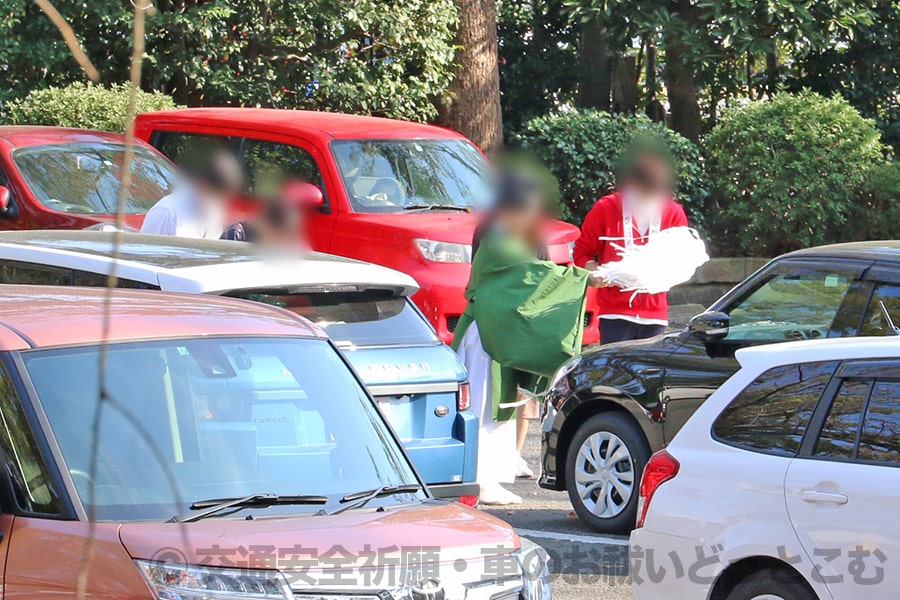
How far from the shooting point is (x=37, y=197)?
10758 millimetres

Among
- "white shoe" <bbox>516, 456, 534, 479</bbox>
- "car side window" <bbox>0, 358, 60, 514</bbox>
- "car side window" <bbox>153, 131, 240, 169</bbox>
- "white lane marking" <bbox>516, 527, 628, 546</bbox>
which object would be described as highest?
"car side window" <bbox>153, 131, 240, 169</bbox>

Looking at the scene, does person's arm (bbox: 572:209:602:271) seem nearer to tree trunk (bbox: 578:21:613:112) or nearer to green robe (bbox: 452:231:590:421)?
green robe (bbox: 452:231:590:421)

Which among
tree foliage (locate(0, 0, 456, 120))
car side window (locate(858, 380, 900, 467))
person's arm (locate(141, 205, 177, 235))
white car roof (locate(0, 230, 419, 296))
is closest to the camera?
car side window (locate(858, 380, 900, 467))

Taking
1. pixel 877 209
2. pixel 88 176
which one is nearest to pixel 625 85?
pixel 877 209

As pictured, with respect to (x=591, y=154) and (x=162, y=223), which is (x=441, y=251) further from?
(x=591, y=154)

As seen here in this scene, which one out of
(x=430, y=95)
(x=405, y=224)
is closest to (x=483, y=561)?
(x=405, y=224)

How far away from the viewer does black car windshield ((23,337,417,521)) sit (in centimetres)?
391

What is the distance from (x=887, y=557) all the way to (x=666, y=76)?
1475 centimetres

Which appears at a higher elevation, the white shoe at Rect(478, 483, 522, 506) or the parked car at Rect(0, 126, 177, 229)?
the parked car at Rect(0, 126, 177, 229)

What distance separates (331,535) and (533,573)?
75cm

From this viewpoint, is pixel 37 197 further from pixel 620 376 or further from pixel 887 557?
pixel 887 557

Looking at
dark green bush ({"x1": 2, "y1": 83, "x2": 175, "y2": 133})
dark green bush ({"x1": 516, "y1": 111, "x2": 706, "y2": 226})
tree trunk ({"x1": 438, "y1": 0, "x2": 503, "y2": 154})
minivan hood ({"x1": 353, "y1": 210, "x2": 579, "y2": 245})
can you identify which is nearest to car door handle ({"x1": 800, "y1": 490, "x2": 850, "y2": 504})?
minivan hood ({"x1": 353, "y1": 210, "x2": 579, "y2": 245})

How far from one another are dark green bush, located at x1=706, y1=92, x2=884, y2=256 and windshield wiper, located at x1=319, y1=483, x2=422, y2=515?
451 inches

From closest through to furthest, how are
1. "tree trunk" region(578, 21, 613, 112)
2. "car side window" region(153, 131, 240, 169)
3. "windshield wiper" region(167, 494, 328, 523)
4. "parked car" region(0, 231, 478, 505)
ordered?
"windshield wiper" region(167, 494, 328, 523) → "parked car" region(0, 231, 478, 505) → "car side window" region(153, 131, 240, 169) → "tree trunk" region(578, 21, 613, 112)
